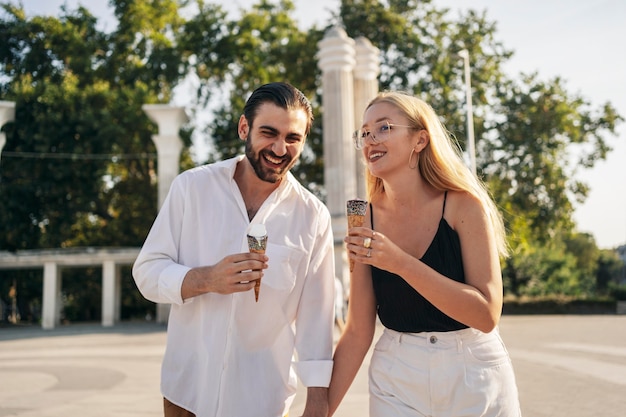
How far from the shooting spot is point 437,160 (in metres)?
2.72

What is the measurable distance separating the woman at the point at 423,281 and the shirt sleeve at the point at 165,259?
815mm

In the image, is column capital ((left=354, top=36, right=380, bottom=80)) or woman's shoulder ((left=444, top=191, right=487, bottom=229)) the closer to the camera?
woman's shoulder ((left=444, top=191, right=487, bottom=229))

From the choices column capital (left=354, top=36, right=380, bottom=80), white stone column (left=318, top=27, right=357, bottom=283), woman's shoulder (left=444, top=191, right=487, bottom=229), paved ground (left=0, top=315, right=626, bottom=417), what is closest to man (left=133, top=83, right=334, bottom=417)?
woman's shoulder (left=444, top=191, right=487, bottom=229)

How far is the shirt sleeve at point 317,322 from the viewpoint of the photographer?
9.13 feet

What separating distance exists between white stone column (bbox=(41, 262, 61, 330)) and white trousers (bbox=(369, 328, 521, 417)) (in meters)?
24.7

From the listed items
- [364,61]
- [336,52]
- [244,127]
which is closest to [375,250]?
[244,127]

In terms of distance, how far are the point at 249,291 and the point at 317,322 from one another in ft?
1.30

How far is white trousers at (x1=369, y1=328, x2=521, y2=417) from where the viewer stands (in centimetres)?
240

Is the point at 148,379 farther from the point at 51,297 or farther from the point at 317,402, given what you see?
the point at 51,297

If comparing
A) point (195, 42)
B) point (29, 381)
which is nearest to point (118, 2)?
point (195, 42)

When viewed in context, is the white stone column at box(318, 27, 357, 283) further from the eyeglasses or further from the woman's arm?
the eyeglasses

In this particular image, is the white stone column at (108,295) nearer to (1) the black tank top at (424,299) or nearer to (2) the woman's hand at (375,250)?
(1) the black tank top at (424,299)

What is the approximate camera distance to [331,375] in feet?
9.36

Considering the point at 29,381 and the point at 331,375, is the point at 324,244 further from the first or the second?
the point at 29,381
